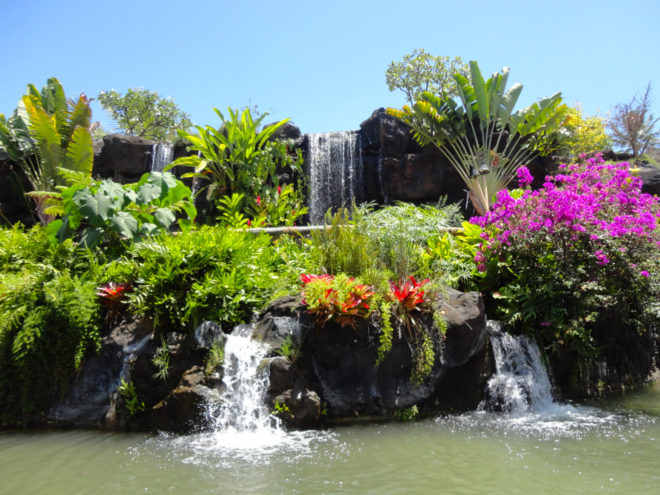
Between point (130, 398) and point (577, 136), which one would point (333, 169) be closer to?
point (577, 136)

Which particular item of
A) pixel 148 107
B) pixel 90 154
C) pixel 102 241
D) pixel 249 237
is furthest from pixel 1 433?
pixel 148 107

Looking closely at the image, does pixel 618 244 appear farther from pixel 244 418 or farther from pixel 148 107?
pixel 148 107

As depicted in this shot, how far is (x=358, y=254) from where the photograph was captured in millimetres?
5551

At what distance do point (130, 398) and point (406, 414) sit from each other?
288cm

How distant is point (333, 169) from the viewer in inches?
544

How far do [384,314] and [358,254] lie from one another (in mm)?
1032

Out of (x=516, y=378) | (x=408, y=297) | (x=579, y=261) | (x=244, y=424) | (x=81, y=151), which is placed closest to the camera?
(x=244, y=424)

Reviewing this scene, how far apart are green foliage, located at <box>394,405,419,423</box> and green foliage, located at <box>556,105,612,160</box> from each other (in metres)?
11.3

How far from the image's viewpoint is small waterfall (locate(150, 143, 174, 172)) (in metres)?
14.7

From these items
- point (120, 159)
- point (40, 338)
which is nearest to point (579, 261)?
point (40, 338)

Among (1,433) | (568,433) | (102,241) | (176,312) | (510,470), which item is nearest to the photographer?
(510,470)

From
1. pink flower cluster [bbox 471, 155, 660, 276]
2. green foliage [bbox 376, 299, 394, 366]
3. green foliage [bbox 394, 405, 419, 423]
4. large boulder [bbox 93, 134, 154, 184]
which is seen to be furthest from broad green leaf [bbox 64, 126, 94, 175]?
green foliage [bbox 394, 405, 419, 423]

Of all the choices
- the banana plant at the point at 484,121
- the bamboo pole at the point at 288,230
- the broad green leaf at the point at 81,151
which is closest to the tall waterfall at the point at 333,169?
the banana plant at the point at 484,121

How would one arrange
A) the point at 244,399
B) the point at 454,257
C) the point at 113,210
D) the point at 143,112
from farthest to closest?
the point at 143,112, the point at 454,257, the point at 113,210, the point at 244,399
